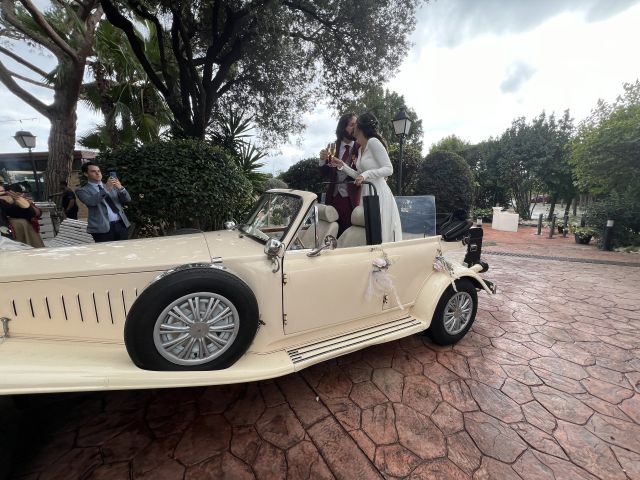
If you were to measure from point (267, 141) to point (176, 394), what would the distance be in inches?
374

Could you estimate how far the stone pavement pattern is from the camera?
176 cm

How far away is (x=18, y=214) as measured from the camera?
5.06 metres

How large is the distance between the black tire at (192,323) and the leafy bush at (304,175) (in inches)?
412

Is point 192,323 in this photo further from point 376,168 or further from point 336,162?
point 376,168

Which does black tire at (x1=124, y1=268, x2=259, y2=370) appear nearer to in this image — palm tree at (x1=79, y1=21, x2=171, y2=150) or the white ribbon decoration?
the white ribbon decoration

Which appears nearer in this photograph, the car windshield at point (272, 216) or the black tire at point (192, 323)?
the black tire at point (192, 323)

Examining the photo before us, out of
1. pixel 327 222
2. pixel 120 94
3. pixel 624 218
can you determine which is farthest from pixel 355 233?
pixel 624 218

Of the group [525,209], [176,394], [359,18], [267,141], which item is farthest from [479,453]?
[525,209]

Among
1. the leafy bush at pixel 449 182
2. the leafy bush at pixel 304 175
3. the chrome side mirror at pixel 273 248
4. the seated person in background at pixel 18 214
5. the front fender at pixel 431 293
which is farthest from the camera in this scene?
the leafy bush at pixel 304 175

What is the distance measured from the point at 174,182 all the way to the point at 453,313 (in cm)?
525

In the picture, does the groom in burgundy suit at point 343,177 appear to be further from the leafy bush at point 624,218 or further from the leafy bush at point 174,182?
the leafy bush at point 624,218

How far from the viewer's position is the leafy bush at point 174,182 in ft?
17.1

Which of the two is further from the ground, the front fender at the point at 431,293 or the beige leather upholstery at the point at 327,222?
the beige leather upholstery at the point at 327,222

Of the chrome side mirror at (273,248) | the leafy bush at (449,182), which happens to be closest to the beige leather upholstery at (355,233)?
the chrome side mirror at (273,248)
